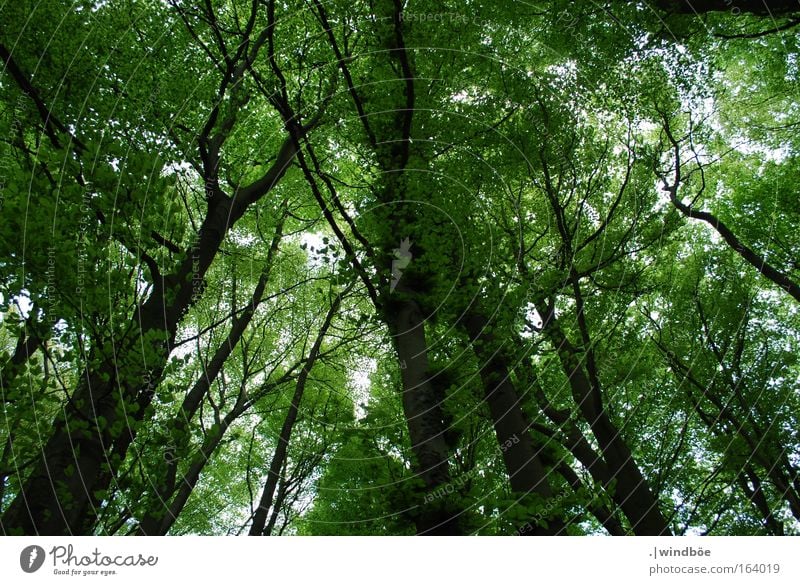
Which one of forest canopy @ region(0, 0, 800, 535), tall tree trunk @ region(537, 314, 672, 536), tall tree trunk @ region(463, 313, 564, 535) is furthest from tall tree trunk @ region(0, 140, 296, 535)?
tall tree trunk @ region(537, 314, 672, 536)

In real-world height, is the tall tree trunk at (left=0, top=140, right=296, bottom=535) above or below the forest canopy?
below

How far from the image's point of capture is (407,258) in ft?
33.0

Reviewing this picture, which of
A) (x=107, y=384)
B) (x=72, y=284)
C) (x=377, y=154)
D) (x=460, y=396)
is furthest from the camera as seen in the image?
(x=377, y=154)

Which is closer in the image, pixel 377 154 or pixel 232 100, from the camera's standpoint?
pixel 232 100

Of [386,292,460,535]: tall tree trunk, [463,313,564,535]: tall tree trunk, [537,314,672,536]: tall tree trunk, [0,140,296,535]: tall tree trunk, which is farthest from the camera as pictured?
[537,314,672,536]: tall tree trunk

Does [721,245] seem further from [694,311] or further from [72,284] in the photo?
[72,284]

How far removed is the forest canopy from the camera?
19.7 feet

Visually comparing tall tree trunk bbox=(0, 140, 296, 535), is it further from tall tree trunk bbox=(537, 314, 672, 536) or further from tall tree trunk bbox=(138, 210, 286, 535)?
tall tree trunk bbox=(537, 314, 672, 536)

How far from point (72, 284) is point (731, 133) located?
15.7 metres

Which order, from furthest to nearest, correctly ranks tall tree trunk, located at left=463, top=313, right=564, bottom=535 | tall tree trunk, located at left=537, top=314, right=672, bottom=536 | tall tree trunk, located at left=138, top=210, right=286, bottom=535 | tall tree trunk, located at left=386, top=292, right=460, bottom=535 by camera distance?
tall tree trunk, located at left=537, top=314, right=672, bottom=536, tall tree trunk, located at left=463, top=313, right=564, bottom=535, tall tree trunk, located at left=386, top=292, right=460, bottom=535, tall tree trunk, located at left=138, top=210, right=286, bottom=535

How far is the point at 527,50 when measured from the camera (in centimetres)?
1362

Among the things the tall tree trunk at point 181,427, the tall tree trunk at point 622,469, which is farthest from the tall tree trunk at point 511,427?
the tall tree trunk at point 181,427

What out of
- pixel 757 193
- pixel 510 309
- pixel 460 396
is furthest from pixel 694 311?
pixel 460 396

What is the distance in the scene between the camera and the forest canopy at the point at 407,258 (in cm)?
600
